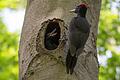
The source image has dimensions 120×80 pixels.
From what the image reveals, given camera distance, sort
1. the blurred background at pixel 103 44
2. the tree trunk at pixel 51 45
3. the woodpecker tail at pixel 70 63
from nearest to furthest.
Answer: the woodpecker tail at pixel 70 63
the tree trunk at pixel 51 45
the blurred background at pixel 103 44

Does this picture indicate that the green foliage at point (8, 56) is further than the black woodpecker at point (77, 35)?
Yes

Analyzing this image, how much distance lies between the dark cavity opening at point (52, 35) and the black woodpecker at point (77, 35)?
0.56 ft

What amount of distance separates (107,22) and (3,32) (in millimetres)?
2127

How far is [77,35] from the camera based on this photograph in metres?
3.02

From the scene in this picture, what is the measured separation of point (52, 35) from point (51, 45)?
9 centimetres

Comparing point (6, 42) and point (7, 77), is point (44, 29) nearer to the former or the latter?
point (7, 77)

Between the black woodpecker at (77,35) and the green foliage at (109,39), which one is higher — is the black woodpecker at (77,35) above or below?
above

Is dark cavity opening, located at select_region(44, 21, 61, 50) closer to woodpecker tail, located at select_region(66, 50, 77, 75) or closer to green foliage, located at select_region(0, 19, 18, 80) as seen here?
woodpecker tail, located at select_region(66, 50, 77, 75)

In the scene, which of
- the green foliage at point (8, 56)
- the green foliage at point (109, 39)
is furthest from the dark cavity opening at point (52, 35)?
the green foliage at point (8, 56)

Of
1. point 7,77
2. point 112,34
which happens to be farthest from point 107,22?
point 7,77

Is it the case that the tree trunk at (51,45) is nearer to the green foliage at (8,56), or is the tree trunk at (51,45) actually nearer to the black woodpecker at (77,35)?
the black woodpecker at (77,35)

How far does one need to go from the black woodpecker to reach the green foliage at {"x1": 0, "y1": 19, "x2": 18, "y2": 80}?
3.18m

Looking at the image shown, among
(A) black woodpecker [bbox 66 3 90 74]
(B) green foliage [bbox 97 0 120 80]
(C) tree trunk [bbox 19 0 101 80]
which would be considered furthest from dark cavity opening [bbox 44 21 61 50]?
(B) green foliage [bbox 97 0 120 80]

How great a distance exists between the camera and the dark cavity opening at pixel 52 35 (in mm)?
3109
